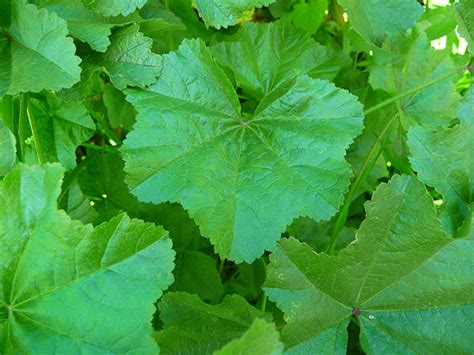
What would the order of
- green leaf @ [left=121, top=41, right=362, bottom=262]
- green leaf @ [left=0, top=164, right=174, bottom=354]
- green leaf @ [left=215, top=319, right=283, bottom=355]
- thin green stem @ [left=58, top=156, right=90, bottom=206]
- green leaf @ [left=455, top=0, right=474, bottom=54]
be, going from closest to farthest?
green leaf @ [left=215, top=319, right=283, bottom=355], green leaf @ [left=0, top=164, right=174, bottom=354], green leaf @ [left=121, top=41, right=362, bottom=262], green leaf @ [left=455, top=0, right=474, bottom=54], thin green stem @ [left=58, top=156, right=90, bottom=206]

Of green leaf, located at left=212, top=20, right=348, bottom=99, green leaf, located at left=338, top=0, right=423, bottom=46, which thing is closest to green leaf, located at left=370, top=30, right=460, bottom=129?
green leaf, located at left=338, top=0, right=423, bottom=46

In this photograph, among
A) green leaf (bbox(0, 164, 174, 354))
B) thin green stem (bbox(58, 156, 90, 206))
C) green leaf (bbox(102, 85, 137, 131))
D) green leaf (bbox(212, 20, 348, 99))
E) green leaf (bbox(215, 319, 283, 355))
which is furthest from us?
green leaf (bbox(102, 85, 137, 131))

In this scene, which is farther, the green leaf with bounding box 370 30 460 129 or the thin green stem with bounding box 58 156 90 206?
the green leaf with bounding box 370 30 460 129

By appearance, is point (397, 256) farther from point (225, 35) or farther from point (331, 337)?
point (225, 35)

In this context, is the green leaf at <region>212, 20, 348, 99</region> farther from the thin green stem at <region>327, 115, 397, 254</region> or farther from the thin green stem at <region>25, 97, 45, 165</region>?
the thin green stem at <region>25, 97, 45, 165</region>

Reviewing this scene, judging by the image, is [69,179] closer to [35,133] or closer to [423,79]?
[35,133]

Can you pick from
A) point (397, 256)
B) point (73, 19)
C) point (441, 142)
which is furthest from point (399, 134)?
point (73, 19)
